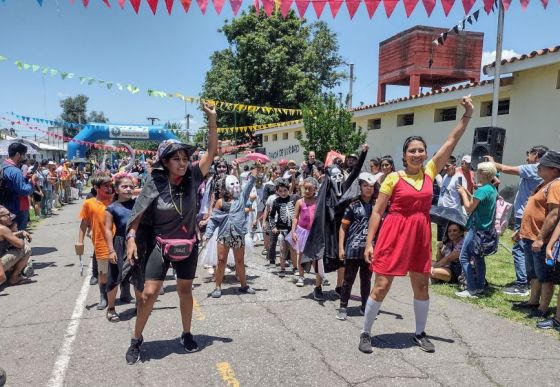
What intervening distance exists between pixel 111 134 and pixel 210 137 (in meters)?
22.9

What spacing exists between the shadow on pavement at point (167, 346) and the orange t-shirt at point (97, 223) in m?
1.45

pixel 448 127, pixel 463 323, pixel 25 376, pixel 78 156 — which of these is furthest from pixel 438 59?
pixel 78 156

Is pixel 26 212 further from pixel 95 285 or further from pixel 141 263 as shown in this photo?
pixel 141 263

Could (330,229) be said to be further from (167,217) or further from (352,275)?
(167,217)

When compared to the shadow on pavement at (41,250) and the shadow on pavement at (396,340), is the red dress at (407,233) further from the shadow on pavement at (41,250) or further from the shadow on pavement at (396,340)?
the shadow on pavement at (41,250)

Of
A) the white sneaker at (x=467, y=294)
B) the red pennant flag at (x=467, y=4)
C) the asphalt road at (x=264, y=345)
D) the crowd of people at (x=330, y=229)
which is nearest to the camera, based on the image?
the asphalt road at (x=264, y=345)

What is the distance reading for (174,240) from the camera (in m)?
3.56

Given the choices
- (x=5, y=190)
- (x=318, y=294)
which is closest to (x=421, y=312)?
(x=318, y=294)

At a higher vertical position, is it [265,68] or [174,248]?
[265,68]

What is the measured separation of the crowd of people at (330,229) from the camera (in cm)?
359

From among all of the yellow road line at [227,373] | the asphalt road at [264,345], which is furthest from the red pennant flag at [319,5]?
the yellow road line at [227,373]

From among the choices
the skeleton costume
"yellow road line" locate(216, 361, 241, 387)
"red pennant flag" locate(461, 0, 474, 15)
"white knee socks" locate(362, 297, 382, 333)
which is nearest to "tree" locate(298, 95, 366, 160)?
the skeleton costume

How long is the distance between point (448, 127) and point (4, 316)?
40.9 feet

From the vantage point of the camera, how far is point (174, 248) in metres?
3.54
